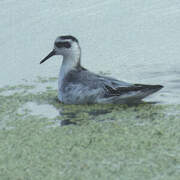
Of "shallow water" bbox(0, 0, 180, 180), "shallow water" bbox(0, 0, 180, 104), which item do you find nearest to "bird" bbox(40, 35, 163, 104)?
"shallow water" bbox(0, 0, 180, 180)

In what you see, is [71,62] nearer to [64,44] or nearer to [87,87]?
[64,44]

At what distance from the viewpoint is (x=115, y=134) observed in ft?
23.3

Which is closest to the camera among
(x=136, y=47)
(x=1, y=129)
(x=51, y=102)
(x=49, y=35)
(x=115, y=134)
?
(x=115, y=134)

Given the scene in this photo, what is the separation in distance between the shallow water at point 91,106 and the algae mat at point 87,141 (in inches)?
0.4

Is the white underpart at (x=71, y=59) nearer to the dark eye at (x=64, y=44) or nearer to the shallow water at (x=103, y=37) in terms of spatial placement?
the dark eye at (x=64, y=44)

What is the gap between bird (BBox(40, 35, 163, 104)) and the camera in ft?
27.7

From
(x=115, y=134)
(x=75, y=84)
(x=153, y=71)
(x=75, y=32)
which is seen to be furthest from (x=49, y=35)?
(x=115, y=134)

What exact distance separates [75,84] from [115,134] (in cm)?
201

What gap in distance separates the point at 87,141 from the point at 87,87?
1931mm

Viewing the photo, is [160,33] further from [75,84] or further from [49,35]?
[75,84]

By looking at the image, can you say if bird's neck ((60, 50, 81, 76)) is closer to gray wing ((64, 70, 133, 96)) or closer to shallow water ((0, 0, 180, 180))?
gray wing ((64, 70, 133, 96))

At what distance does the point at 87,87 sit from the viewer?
873cm

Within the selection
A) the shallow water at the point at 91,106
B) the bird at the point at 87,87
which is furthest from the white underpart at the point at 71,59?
the shallow water at the point at 91,106

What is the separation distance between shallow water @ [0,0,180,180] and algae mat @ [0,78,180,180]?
1 cm
